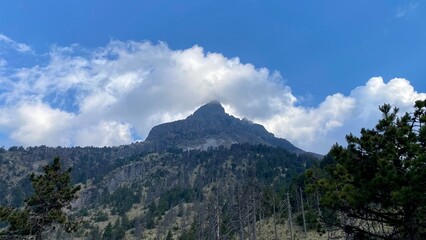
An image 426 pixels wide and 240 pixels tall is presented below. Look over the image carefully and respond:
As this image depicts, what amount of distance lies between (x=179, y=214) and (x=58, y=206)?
365ft

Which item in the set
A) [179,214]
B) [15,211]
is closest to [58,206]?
[15,211]

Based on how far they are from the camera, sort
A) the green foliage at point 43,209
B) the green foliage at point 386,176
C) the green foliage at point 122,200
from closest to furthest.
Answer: the green foliage at point 386,176, the green foliage at point 43,209, the green foliage at point 122,200

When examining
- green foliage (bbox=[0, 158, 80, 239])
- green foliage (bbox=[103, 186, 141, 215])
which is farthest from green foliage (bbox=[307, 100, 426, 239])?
green foliage (bbox=[103, 186, 141, 215])

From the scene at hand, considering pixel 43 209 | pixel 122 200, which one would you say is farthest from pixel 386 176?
pixel 122 200

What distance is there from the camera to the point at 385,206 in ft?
45.4

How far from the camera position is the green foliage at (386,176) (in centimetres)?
1233

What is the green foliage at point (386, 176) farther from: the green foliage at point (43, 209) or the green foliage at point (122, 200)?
the green foliage at point (122, 200)

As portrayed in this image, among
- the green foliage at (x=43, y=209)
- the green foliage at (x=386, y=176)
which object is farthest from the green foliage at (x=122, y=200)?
the green foliage at (x=386, y=176)

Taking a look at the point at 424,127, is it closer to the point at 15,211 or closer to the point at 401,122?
the point at 401,122

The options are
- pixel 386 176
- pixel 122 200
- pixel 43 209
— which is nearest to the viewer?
pixel 386 176

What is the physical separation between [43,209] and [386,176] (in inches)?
896

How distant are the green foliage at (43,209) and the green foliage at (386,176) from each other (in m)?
18.7

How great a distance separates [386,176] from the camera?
42.2ft

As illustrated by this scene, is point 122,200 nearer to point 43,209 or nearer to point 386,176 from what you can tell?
point 43,209
